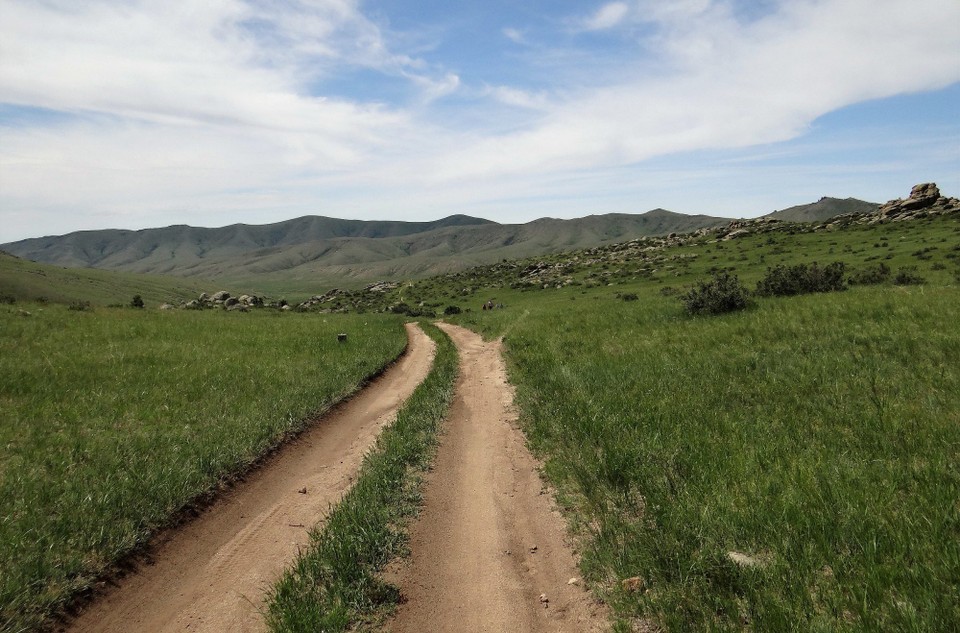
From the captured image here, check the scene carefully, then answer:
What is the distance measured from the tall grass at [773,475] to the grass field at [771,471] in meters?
0.02

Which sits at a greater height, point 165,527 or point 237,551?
point 165,527

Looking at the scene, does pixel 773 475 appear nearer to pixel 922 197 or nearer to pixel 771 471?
pixel 771 471

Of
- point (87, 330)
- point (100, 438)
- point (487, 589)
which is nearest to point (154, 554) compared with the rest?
point (100, 438)

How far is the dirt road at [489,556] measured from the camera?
5.31 meters

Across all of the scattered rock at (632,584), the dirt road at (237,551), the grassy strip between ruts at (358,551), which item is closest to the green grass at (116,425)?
the dirt road at (237,551)

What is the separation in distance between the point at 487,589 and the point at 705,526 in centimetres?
288

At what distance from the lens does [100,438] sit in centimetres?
1028

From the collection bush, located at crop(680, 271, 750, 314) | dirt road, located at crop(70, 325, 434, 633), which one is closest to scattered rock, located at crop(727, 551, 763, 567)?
dirt road, located at crop(70, 325, 434, 633)

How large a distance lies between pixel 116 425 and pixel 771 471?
13.9 metres

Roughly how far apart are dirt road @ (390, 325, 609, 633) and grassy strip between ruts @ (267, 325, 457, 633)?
1.03 ft

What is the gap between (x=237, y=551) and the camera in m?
7.34

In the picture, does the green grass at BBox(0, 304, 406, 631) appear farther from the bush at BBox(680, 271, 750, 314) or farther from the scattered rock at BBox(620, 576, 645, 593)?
the bush at BBox(680, 271, 750, 314)

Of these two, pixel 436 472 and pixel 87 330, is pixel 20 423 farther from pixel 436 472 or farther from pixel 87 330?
pixel 87 330

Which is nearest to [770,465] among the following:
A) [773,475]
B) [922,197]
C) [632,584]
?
[773,475]
